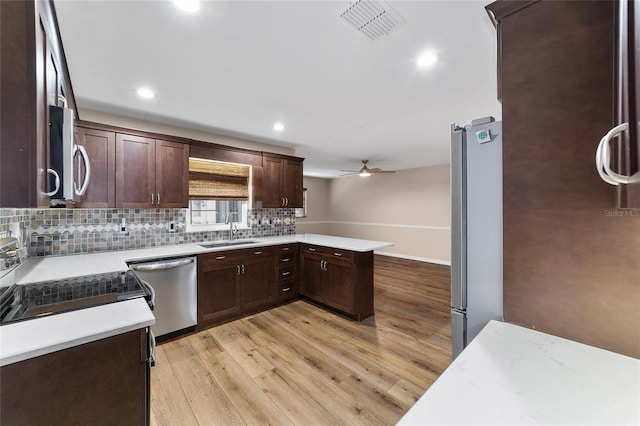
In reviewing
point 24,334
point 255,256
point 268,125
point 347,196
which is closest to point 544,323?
point 24,334

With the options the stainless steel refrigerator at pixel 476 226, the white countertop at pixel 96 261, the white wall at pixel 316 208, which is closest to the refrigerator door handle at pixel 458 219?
the stainless steel refrigerator at pixel 476 226

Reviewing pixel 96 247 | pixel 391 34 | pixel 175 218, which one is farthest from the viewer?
pixel 175 218

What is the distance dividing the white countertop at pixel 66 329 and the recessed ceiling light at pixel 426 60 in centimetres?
237

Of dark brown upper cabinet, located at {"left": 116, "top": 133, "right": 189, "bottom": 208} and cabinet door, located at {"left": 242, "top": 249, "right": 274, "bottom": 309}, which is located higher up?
dark brown upper cabinet, located at {"left": 116, "top": 133, "right": 189, "bottom": 208}

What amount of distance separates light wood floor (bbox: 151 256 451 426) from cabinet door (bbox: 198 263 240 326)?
17 cm

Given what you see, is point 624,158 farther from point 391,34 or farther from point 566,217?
point 391,34

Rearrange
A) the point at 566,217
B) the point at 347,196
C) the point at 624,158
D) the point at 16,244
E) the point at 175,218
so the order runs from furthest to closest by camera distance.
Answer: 1. the point at 347,196
2. the point at 175,218
3. the point at 16,244
4. the point at 566,217
5. the point at 624,158

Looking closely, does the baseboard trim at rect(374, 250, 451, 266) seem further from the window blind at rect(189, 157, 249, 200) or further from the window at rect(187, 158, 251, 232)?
the window blind at rect(189, 157, 249, 200)

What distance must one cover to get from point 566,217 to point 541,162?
210mm

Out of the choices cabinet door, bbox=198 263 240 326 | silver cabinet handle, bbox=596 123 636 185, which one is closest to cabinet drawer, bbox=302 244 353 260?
cabinet door, bbox=198 263 240 326

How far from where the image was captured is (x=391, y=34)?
1.62 metres

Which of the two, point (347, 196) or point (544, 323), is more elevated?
point (347, 196)

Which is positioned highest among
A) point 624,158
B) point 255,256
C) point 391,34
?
point 391,34

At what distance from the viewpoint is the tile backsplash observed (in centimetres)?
252
